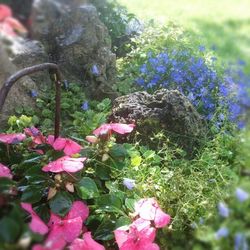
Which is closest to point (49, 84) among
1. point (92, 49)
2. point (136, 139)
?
point (92, 49)

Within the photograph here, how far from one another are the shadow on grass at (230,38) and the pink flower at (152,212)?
2.21ft

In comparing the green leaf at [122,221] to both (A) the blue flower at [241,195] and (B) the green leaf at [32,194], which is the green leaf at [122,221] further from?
(A) the blue flower at [241,195]

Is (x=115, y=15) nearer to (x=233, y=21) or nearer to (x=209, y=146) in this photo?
(x=233, y=21)

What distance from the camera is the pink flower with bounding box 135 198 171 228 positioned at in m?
1.76

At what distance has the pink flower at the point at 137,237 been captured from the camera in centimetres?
168

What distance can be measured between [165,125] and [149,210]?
0.70 meters

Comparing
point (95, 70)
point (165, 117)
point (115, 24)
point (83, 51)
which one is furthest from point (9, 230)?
point (115, 24)

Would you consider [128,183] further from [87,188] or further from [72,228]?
[72,228]

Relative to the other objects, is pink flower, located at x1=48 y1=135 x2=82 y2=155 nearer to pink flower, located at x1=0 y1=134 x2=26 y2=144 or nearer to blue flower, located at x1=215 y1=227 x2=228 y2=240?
pink flower, located at x1=0 y1=134 x2=26 y2=144

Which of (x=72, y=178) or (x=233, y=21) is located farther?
(x=233, y=21)

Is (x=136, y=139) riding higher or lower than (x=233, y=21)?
lower

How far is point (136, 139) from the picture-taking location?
241cm

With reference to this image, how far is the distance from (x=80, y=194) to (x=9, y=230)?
875mm

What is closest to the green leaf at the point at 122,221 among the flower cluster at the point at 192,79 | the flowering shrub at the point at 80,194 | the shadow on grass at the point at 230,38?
the flowering shrub at the point at 80,194
